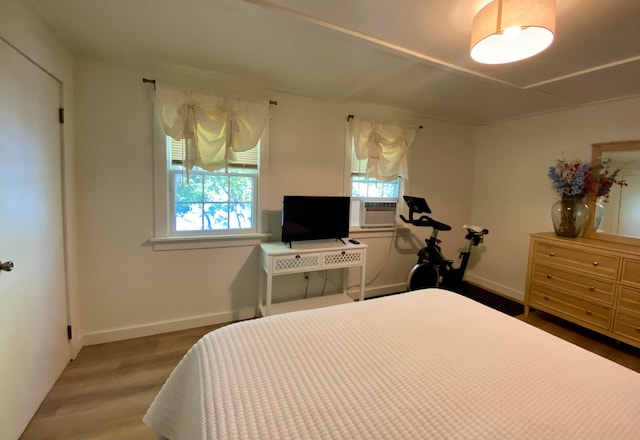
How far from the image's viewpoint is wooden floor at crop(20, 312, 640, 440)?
164 centimetres

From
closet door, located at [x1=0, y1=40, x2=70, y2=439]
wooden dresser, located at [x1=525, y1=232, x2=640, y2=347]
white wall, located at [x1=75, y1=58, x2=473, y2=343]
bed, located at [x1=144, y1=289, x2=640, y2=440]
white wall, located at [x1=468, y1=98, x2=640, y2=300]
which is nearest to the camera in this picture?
bed, located at [x1=144, y1=289, x2=640, y2=440]

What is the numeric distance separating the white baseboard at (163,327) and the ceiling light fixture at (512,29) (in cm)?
279

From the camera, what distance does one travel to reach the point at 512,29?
4.61 feet

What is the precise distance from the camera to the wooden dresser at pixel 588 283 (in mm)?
2428

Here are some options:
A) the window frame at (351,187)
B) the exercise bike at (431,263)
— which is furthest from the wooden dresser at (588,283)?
the window frame at (351,187)

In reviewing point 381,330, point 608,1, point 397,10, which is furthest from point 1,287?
point 608,1

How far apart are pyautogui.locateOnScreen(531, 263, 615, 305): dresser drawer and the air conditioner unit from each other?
61.7 inches

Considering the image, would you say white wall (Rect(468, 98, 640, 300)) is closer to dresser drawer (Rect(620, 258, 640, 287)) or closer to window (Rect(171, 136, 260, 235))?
dresser drawer (Rect(620, 258, 640, 287))

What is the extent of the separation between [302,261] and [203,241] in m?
0.93

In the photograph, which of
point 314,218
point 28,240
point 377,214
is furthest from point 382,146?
point 28,240

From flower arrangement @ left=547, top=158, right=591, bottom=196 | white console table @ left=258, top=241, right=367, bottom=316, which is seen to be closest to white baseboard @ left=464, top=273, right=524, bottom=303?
flower arrangement @ left=547, top=158, right=591, bottom=196

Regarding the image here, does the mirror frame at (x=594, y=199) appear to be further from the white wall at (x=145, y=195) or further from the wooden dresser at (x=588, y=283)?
the white wall at (x=145, y=195)

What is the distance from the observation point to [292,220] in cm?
280

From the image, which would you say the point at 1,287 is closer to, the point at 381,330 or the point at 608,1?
the point at 381,330
